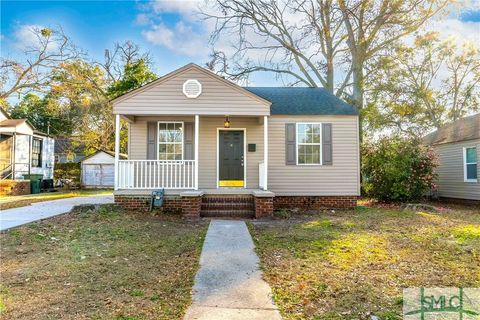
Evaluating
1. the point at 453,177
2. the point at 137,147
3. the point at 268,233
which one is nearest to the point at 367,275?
the point at 268,233

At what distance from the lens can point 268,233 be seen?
6.40 m

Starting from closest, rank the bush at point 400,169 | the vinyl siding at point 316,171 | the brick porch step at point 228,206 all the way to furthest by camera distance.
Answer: the brick porch step at point 228,206 < the vinyl siding at point 316,171 < the bush at point 400,169

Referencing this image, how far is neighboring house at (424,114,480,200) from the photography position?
12.2 metres

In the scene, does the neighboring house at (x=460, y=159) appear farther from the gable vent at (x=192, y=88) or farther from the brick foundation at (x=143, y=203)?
the brick foundation at (x=143, y=203)

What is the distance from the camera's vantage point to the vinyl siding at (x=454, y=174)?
12297 mm

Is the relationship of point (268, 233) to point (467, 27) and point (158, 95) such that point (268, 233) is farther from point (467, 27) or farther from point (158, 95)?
point (467, 27)

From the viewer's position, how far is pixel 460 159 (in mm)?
12906

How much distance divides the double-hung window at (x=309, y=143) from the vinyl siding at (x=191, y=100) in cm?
195

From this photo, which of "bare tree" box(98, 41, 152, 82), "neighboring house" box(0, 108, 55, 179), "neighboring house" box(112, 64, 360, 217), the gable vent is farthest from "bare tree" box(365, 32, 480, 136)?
"neighboring house" box(0, 108, 55, 179)

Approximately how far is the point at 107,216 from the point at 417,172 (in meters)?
11.1

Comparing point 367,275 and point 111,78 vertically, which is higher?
point 111,78

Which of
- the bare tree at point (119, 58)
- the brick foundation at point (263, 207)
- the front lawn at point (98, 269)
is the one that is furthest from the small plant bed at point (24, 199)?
the bare tree at point (119, 58)

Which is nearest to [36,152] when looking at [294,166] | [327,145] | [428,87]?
[294,166]

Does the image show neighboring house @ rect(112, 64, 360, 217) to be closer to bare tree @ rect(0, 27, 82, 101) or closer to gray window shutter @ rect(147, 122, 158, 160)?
gray window shutter @ rect(147, 122, 158, 160)
